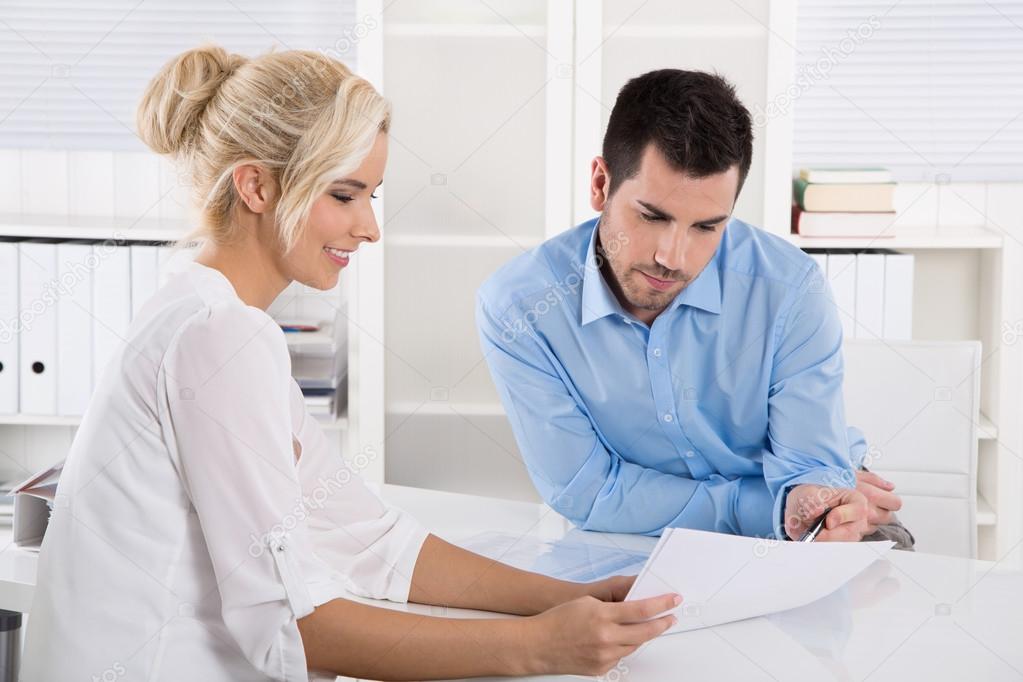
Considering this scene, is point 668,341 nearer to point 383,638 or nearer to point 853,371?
point 853,371

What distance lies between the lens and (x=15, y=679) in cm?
164

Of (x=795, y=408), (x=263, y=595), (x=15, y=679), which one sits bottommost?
(x=15, y=679)

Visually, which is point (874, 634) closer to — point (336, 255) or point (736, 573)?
point (736, 573)

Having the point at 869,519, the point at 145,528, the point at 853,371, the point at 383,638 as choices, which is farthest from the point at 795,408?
the point at 145,528

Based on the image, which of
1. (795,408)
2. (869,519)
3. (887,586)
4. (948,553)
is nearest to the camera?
(887,586)

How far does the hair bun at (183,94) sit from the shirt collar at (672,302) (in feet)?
2.27

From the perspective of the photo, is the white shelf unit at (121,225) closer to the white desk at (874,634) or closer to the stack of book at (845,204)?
the stack of book at (845,204)

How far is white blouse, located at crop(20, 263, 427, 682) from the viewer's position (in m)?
1.14

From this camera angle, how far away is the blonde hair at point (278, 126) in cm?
130

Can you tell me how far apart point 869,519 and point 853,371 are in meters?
0.50

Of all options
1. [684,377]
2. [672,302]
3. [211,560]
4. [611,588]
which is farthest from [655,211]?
[211,560]

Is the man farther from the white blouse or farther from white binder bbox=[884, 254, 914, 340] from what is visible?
white binder bbox=[884, 254, 914, 340]

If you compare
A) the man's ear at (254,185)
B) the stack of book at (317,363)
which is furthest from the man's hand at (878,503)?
the stack of book at (317,363)

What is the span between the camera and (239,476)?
1.14 m
